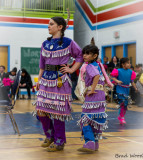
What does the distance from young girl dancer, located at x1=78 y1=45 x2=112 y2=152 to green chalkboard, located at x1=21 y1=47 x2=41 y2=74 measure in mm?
11818

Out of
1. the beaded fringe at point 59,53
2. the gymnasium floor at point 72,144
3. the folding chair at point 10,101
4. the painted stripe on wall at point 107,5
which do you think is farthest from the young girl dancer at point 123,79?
the painted stripe on wall at point 107,5

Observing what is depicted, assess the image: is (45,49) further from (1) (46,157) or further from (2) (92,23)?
(2) (92,23)

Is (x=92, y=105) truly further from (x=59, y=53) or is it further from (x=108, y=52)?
(x=108, y=52)

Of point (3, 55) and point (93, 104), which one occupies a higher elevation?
point (3, 55)

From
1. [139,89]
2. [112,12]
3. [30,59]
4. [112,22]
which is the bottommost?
[139,89]

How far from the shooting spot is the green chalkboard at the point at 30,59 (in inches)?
627

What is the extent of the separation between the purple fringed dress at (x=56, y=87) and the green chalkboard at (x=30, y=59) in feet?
38.6

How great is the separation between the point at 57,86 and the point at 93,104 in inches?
17.4

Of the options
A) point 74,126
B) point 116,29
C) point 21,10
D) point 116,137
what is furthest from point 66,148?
point 21,10

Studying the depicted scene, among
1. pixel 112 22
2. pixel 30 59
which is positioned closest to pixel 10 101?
pixel 112 22

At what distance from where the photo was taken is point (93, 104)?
4.20 m

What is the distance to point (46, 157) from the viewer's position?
3.85m

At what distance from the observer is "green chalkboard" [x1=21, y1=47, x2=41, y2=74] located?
1594 centimetres

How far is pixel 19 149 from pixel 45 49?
1.15 m
